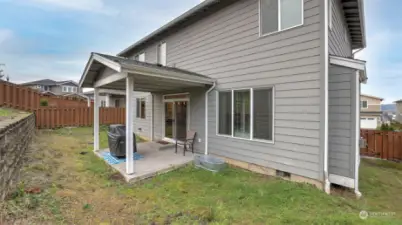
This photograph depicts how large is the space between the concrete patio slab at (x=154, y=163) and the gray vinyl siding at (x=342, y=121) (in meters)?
3.99

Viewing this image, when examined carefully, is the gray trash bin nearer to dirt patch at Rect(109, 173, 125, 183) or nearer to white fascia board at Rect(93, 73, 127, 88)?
dirt patch at Rect(109, 173, 125, 183)

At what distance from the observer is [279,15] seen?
5.33m

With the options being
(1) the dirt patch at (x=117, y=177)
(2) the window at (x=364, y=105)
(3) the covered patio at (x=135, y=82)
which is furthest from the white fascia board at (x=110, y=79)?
(2) the window at (x=364, y=105)

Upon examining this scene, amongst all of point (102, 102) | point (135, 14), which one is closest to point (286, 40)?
point (135, 14)

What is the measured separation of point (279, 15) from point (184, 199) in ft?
16.5

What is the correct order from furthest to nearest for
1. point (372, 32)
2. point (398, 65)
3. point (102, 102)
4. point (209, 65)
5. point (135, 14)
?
1. point (102, 102)
2. point (398, 65)
3. point (135, 14)
4. point (372, 32)
5. point (209, 65)

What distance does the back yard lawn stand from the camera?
3.26 m

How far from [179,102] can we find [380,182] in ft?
23.7

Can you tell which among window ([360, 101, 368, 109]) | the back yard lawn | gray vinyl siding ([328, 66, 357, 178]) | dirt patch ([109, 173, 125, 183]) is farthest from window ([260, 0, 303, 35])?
window ([360, 101, 368, 109])

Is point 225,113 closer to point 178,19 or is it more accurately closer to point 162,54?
point 178,19

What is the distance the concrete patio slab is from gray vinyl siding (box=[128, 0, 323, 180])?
114cm

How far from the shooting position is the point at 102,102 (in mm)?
26969

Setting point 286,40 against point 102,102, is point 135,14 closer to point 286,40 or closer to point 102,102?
point 286,40

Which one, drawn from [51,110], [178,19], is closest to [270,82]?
[178,19]
